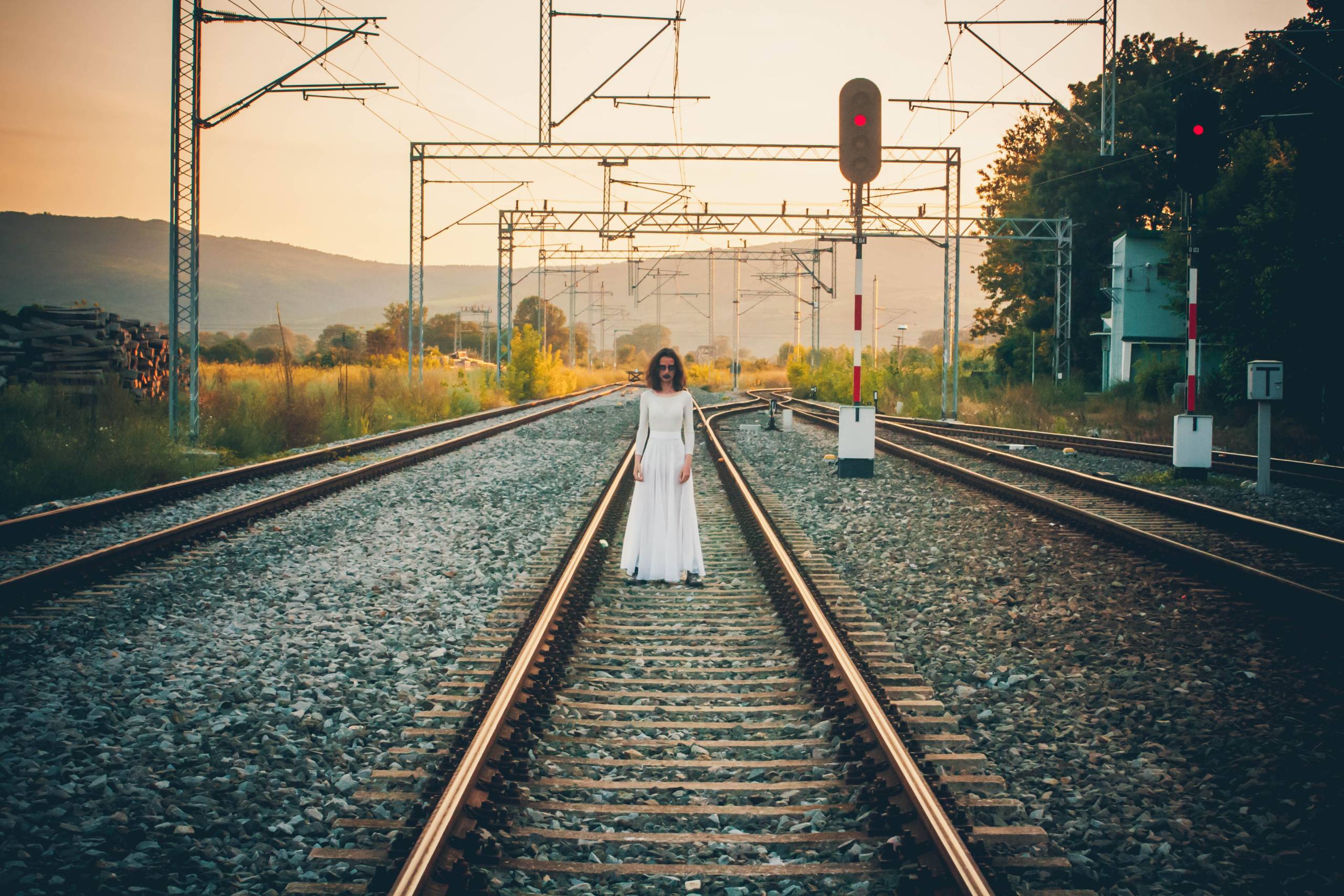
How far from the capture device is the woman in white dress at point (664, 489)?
6.97m

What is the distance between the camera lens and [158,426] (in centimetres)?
1445

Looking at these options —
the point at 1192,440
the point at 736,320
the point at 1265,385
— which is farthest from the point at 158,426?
the point at 736,320

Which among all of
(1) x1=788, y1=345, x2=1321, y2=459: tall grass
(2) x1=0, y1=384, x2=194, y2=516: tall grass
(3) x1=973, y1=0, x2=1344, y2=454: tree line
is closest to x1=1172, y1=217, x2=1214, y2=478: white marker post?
(3) x1=973, y1=0, x2=1344, y2=454: tree line

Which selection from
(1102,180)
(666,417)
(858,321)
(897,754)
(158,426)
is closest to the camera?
(897,754)

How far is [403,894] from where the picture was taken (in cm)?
269

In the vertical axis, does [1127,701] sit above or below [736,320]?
below

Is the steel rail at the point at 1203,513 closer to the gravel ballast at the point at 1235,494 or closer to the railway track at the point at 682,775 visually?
the gravel ballast at the point at 1235,494

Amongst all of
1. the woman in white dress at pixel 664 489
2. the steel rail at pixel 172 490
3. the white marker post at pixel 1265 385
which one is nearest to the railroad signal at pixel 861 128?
the white marker post at pixel 1265 385

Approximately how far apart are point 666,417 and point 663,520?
0.83 meters

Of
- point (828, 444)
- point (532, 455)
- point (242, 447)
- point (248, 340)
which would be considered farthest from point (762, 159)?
point (248, 340)

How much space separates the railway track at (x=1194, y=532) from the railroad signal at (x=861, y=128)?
14.6 feet

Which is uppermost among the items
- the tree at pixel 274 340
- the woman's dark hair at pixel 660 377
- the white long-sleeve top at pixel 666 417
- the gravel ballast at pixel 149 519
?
the tree at pixel 274 340

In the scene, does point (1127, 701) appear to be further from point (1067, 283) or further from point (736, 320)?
point (736, 320)

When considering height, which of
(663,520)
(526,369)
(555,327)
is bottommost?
(663,520)
